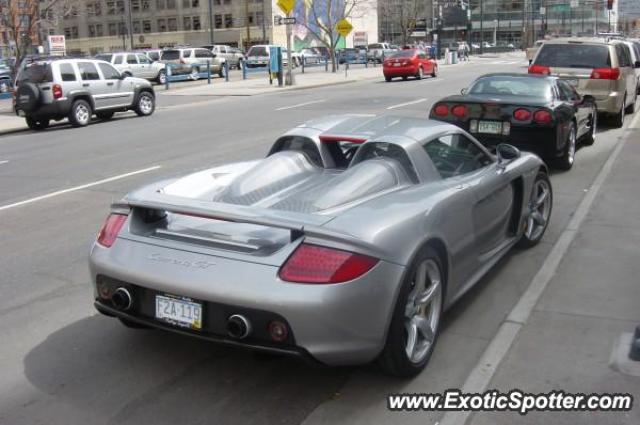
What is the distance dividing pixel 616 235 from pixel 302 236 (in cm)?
428

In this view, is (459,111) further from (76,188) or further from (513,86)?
(76,188)

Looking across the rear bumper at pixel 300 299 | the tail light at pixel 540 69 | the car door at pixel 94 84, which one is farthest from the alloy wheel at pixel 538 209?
the car door at pixel 94 84

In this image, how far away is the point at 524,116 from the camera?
363 inches

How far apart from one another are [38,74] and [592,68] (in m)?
13.9

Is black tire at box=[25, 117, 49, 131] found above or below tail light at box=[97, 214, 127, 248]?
below

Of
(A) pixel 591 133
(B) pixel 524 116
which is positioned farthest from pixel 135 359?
(A) pixel 591 133

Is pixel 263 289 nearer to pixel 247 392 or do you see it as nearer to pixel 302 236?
pixel 302 236

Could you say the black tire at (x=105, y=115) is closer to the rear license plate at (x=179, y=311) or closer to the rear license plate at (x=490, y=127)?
the rear license plate at (x=490, y=127)

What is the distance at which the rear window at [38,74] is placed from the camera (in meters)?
18.3

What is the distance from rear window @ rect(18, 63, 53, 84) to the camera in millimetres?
18297

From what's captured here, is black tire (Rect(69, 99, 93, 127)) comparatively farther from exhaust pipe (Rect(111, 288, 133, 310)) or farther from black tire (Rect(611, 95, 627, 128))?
exhaust pipe (Rect(111, 288, 133, 310))

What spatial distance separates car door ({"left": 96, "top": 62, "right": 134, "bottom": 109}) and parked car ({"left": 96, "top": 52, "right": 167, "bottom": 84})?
51.8 ft

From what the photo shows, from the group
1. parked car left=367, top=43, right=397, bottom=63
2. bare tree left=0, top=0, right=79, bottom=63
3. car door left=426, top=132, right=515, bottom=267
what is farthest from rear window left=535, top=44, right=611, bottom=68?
parked car left=367, top=43, right=397, bottom=63

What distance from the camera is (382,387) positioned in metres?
3.69
